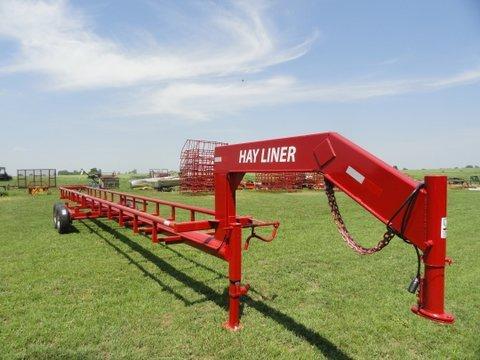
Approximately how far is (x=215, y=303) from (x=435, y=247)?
324 centimetres

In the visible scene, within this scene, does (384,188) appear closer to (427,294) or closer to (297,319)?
(427,294)

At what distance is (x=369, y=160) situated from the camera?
3.09 metres

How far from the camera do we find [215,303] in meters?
5.26

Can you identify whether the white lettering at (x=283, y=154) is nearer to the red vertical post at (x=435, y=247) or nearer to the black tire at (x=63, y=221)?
the red vertical post at (x=435, y=247)

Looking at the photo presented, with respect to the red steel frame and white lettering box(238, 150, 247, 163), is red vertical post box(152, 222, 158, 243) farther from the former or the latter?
white lettering box(238, 150, 247, 163)

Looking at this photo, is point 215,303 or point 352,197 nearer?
point 352,197

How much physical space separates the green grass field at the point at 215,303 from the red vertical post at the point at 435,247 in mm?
1443

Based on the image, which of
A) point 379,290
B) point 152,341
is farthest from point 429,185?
point 379,290

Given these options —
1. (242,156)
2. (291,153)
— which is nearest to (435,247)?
(291,153)

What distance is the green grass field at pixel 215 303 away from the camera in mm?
4082

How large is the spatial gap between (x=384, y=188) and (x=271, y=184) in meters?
29.5

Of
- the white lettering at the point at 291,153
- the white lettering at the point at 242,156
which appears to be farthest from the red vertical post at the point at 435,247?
the white lettering at the point at 242,156

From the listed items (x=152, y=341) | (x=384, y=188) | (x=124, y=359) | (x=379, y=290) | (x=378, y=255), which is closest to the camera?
(x=384, y=188)

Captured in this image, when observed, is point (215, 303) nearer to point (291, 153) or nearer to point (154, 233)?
point (154, 233)
